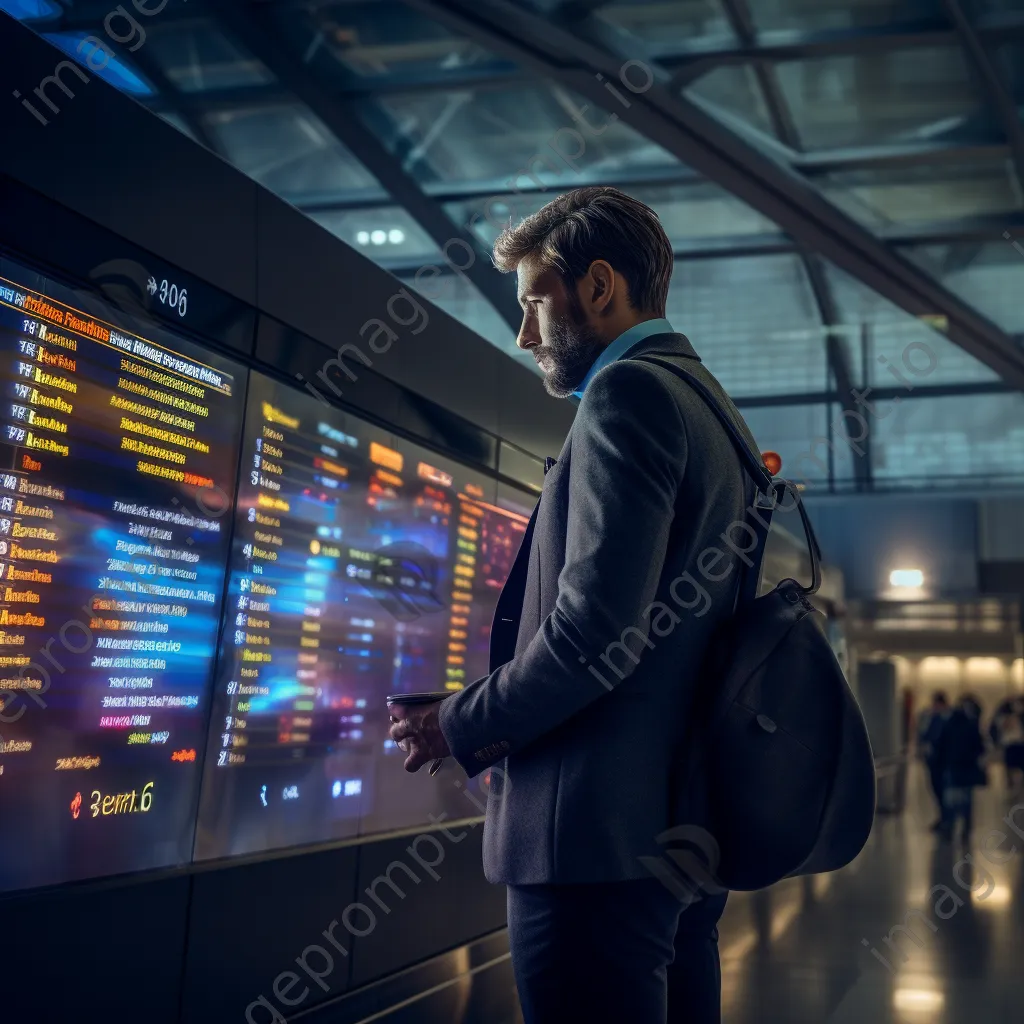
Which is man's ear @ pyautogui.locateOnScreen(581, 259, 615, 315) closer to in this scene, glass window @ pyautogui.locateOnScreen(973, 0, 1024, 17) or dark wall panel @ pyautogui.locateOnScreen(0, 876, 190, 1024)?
dark wall panel @ pyautogui.locateOnScreen(0, 876, 190, 1024)

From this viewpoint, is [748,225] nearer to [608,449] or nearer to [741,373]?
[741,373]

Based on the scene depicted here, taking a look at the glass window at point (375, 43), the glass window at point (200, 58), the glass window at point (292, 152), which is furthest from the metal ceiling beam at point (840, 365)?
the glass window at point (200, 58)

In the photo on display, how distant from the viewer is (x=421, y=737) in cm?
147

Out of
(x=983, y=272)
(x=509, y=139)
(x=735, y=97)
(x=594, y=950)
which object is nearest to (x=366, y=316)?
(x=594, y=950)

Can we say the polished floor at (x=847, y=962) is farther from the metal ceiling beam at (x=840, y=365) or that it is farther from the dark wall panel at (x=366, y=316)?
the metal ceiling beam at (x=840, y=365)

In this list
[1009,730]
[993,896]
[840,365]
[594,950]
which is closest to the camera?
[594,950]

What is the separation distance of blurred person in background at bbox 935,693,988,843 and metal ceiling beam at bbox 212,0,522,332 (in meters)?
6.63

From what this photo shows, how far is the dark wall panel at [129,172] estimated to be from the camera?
246cm

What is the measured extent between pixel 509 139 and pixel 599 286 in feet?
29.8

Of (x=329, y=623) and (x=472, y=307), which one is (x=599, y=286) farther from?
(x=472, y=307)

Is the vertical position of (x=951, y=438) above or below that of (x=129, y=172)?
above

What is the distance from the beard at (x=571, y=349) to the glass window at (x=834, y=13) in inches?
272

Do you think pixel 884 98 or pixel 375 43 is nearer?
pixel 884 98

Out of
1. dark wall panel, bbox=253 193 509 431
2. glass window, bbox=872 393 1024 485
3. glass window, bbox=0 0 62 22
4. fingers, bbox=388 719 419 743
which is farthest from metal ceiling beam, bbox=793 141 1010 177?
fingers, bbox=388 719 419 743
